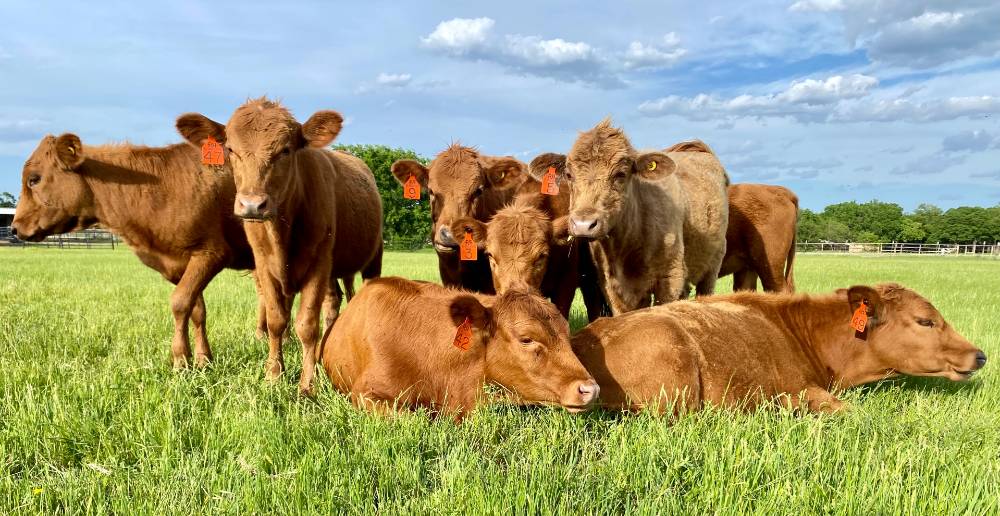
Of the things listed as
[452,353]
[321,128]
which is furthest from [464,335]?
[321,128]

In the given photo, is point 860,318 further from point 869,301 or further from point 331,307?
point 331,307

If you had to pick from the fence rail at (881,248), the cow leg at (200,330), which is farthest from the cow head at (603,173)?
the fence rail at (881,248)

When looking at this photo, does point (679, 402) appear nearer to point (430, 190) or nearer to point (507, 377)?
point (507, 377)

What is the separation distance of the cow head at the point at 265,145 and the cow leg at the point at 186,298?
1129mm

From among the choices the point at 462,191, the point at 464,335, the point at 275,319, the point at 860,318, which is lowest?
the point at 275,319

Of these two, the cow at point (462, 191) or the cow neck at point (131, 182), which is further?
the cow at point (462, 191)

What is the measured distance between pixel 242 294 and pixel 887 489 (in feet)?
39.6

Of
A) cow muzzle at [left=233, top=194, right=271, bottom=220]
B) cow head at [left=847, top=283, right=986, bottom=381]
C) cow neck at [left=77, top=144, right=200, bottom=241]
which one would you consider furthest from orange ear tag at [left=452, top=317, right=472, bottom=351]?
cow neck at [left=77, top=144, right=200, bottom=241]

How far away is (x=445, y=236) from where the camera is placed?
6488 millimetres

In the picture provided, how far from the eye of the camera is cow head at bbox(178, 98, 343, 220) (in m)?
5.13

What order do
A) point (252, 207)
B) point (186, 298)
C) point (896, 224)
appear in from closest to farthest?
point (252, 207)
point (186, 298)
point (896, 224)

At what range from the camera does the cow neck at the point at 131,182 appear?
637 centimetres

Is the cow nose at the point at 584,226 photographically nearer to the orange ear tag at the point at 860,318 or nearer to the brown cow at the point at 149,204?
the orange ear tag at the point at 860,318

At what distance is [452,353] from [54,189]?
4878mm
